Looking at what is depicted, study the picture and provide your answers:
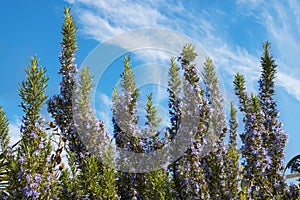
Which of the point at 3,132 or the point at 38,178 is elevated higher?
the point at 3,132

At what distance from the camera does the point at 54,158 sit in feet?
30.5

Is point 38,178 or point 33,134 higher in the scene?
point 33,134

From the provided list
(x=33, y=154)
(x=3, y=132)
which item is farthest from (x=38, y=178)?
(x=3, y=132)

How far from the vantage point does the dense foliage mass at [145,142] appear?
8.67 m

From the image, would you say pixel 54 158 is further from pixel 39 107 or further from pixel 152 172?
pixel 152 172

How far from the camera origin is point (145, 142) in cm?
995

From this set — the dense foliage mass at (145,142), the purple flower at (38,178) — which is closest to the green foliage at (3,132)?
the dense foliage mass at (145,142)

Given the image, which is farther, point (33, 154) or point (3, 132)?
point (3, 132)

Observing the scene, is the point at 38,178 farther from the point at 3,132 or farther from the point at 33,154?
the point at 3,132

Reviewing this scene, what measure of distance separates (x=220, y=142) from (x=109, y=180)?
3.49 meters

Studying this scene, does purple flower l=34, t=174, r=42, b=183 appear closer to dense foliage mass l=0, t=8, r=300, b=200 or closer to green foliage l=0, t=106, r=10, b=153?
dense foliage mass l=0, t=8, r=300, b=200

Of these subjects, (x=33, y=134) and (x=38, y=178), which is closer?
(x=38, y=178)

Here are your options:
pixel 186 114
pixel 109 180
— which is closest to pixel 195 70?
pixel 186 114

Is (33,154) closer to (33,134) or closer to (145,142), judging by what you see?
(33,134)
